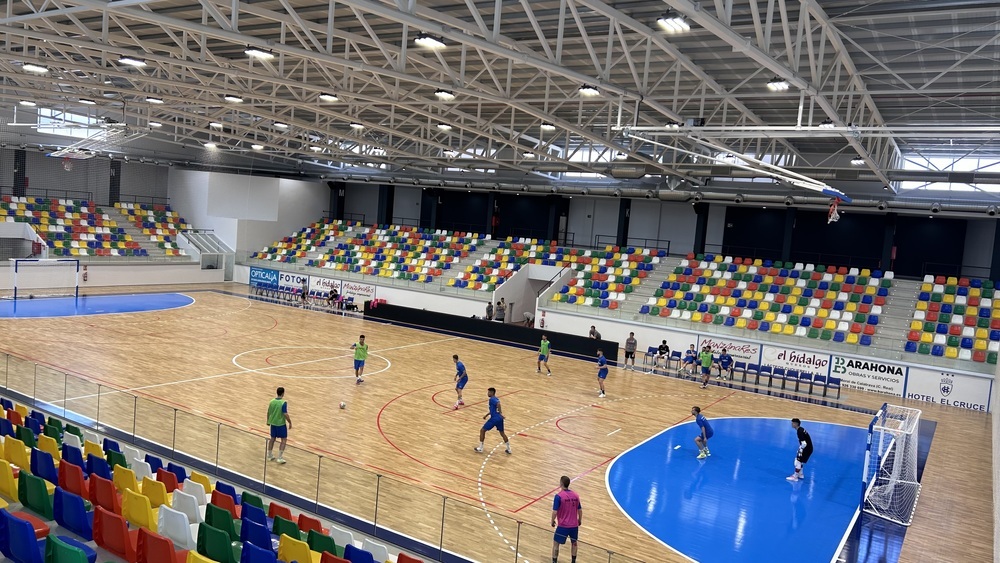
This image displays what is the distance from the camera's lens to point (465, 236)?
42062mm

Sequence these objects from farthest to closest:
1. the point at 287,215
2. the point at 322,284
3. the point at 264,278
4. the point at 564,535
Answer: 1. the point at 287,215
2. the point at 264,278
3. the point at 322,284
4. the point at 564,535

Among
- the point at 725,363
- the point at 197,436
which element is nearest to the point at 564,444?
the point at 197,436

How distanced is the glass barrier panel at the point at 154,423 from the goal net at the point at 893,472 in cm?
1256

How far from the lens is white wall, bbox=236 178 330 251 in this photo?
4478 centimetres

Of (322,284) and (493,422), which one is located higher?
(322,284)

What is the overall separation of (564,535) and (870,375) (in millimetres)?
20614

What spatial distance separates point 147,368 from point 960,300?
95.3ft

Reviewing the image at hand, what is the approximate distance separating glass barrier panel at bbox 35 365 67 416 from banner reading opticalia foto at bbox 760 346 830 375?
2299cm

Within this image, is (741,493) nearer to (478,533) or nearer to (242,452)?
(478,533)

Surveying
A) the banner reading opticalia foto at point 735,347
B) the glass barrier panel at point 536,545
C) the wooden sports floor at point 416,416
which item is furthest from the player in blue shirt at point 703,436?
the banner reading opticalia foto at point 735,347

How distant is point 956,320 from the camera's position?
90.0 feet

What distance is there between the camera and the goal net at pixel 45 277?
3331cm

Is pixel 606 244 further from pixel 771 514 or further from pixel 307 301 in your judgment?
pixel 771 514

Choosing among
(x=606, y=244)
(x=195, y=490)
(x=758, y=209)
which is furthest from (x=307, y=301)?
(x=195, y=490)
